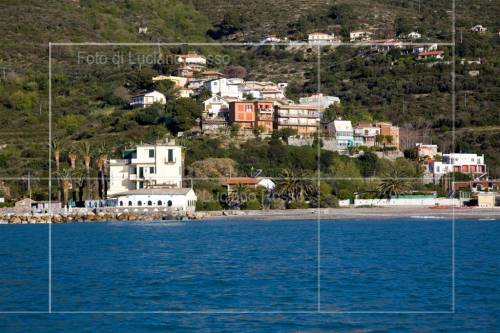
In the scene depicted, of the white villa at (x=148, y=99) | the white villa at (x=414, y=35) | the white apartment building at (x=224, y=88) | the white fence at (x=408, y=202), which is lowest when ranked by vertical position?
the white fence at (x=408, y=202)

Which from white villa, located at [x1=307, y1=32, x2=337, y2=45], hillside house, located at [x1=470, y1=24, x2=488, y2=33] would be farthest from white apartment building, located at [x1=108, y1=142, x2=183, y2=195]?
hillside house, located at [x1=470, y1=24, x2=488, y2=33]

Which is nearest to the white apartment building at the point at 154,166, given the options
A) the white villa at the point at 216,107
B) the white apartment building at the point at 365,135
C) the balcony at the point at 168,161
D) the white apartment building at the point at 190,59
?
the balcony at the point at 168,161

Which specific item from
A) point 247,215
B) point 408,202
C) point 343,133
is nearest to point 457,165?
point 408,202

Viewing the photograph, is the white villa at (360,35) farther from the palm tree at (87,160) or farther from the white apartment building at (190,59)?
the palm tree at (87,160)

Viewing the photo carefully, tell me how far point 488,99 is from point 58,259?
4867 centimetres

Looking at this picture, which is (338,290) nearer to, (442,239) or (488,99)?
(442,239)

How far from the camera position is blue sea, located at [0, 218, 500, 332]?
711 inches

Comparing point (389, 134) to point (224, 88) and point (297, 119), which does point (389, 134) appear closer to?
point (297, 119)

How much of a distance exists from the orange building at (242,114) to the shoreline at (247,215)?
16.5 m

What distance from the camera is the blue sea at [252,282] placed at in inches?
711

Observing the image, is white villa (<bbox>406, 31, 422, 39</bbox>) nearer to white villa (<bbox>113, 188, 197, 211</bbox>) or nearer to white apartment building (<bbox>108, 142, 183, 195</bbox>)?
white apartment building (<bbox>108, 142, 183, 195</bbox>)

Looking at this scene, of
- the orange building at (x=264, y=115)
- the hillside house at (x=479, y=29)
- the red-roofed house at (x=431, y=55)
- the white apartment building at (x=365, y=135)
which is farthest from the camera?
the hillside house at (x=479, y=29)

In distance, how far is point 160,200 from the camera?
5097 centimetres

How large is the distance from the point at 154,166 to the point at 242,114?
1415cm
